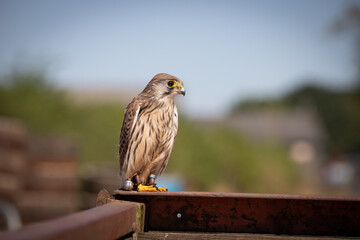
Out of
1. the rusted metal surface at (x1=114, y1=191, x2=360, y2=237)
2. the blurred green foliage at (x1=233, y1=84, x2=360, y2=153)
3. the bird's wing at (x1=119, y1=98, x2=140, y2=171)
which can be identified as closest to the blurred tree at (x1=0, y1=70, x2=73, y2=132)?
the bird's wing at (x1=119, y1=98, x2=140, y2=171)

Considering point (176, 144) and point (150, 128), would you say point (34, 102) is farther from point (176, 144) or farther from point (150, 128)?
point (150, 128)

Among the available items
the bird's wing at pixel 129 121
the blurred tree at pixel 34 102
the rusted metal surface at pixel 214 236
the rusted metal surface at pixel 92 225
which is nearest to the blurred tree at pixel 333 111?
the blurred tree at pixel 34 102

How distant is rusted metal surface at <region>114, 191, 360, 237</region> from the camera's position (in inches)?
79.4

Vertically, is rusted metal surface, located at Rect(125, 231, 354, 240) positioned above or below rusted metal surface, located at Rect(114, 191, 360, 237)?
below

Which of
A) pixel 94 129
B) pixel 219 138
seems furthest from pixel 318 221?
pixel 219 138

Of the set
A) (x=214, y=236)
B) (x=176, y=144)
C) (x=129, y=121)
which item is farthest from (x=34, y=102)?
(x=214, y=236)

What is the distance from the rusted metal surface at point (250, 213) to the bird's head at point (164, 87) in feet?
4.71

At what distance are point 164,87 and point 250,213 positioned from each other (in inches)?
63.0

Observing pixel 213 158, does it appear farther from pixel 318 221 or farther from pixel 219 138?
pixel 318 221

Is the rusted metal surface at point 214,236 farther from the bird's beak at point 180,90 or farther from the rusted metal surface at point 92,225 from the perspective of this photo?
the bird's beak at point 180,90

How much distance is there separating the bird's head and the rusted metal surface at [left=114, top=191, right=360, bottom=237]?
1436mm

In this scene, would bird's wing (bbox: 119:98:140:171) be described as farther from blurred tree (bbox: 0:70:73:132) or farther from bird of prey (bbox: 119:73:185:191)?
blurred tree (bbox: 0:70:73:132)

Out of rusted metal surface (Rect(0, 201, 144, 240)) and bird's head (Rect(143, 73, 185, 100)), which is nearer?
rusted metal surface (Rect(0, 201, 144, 240))

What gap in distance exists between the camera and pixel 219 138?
15.9m
